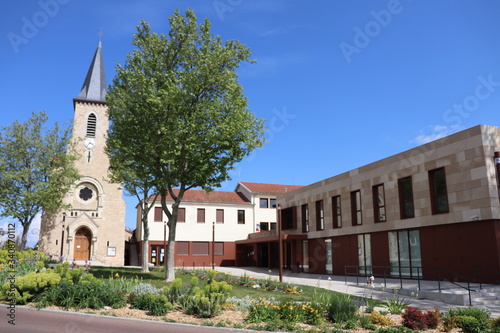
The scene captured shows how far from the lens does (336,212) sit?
3083 centimetres

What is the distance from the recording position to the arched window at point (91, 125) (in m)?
43.9

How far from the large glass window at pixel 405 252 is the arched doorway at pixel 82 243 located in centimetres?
2995

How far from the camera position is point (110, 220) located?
1651 inches

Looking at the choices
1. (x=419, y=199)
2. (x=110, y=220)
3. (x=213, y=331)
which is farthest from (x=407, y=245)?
(x=110, y=220)

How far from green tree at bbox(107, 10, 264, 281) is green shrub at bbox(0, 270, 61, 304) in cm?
732

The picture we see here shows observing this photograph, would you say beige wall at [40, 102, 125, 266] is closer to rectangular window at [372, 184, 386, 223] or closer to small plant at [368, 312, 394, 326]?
rectangular window at [372, 184, 386, 223]

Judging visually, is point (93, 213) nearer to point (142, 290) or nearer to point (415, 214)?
point (142, 290)

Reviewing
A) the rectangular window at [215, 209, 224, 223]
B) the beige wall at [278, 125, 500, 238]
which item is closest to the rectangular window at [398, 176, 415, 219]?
the beige wall at [278, 125, 500, 238]

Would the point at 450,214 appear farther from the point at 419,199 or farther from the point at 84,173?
the point at 84,173

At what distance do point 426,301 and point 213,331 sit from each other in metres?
10.2

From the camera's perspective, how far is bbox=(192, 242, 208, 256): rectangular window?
44312 millimetres

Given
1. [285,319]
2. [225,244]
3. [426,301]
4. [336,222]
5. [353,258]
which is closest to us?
[285,319]

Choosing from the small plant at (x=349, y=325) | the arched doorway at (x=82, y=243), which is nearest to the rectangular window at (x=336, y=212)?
the small plant at (x=349, y=325)

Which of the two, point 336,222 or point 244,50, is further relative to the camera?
point 336,222
